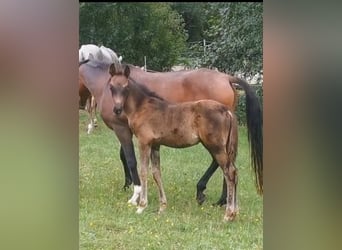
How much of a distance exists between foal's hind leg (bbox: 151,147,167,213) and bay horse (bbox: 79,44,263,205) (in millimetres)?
61

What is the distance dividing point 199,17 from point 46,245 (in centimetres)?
85

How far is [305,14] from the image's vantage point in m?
1.49

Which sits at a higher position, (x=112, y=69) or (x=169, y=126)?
(x=112, y=69)

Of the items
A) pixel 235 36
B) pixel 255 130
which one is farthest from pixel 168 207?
pixel 235 36

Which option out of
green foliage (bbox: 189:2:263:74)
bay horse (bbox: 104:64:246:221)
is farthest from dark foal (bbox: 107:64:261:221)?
green foliage (bbox: 189:2:263:74)

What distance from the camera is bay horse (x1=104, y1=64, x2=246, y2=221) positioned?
64.7 inches

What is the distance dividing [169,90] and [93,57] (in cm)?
27

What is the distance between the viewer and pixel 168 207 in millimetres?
1660

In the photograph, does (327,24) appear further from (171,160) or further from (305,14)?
(171,160)

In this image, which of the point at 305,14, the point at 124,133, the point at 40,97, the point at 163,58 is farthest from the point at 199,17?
the point at 40,97

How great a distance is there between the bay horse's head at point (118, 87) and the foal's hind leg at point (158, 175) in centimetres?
18

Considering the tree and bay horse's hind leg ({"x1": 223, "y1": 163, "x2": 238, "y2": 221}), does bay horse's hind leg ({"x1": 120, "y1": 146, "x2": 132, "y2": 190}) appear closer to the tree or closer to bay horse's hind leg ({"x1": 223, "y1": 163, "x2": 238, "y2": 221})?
bay horse's hind leg ({"x1": 223, "y1": 163, "x2": 238, "y2": 221})

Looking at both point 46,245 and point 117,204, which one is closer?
point 46,245

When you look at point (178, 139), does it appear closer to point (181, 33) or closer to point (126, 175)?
point (126, 175)
